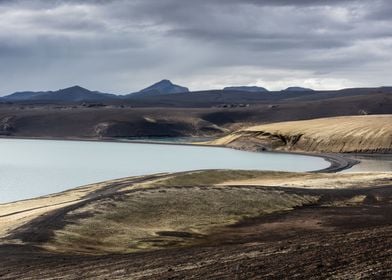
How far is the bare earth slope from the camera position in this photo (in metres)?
140

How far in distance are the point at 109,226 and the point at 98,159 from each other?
253ft

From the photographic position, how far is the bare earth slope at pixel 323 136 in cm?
13962

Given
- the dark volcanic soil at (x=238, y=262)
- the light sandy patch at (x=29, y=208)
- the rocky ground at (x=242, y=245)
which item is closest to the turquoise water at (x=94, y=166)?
the light sandy patch at (x=29, y=208)

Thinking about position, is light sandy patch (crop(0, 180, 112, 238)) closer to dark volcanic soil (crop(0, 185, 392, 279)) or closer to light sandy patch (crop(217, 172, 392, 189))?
dark volcanic soil (crop(0, 185, 392, 279))

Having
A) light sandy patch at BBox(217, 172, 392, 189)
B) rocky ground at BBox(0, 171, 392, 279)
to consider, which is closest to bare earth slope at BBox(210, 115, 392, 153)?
light sandy patch at BBox(217, 172, 392, 189)

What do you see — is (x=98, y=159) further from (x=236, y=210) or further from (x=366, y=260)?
(x=366, y=260)

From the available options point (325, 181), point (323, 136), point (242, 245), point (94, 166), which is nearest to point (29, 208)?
point (242, 245)

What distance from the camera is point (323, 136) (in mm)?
149500

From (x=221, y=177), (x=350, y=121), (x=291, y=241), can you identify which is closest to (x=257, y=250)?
(x=291, y=241)

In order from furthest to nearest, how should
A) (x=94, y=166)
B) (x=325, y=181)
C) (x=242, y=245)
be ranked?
(x=94, y=166) → (x=325, y=181) → (x=242, y=245)

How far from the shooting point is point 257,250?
85.5 feet

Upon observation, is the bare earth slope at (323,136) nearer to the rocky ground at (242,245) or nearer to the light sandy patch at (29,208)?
the rocky ground at (242,245)

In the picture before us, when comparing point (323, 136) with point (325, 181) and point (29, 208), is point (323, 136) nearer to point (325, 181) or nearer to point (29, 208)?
point (325, 181)

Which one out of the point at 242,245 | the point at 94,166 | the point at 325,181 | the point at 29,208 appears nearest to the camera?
the point at 242,245
